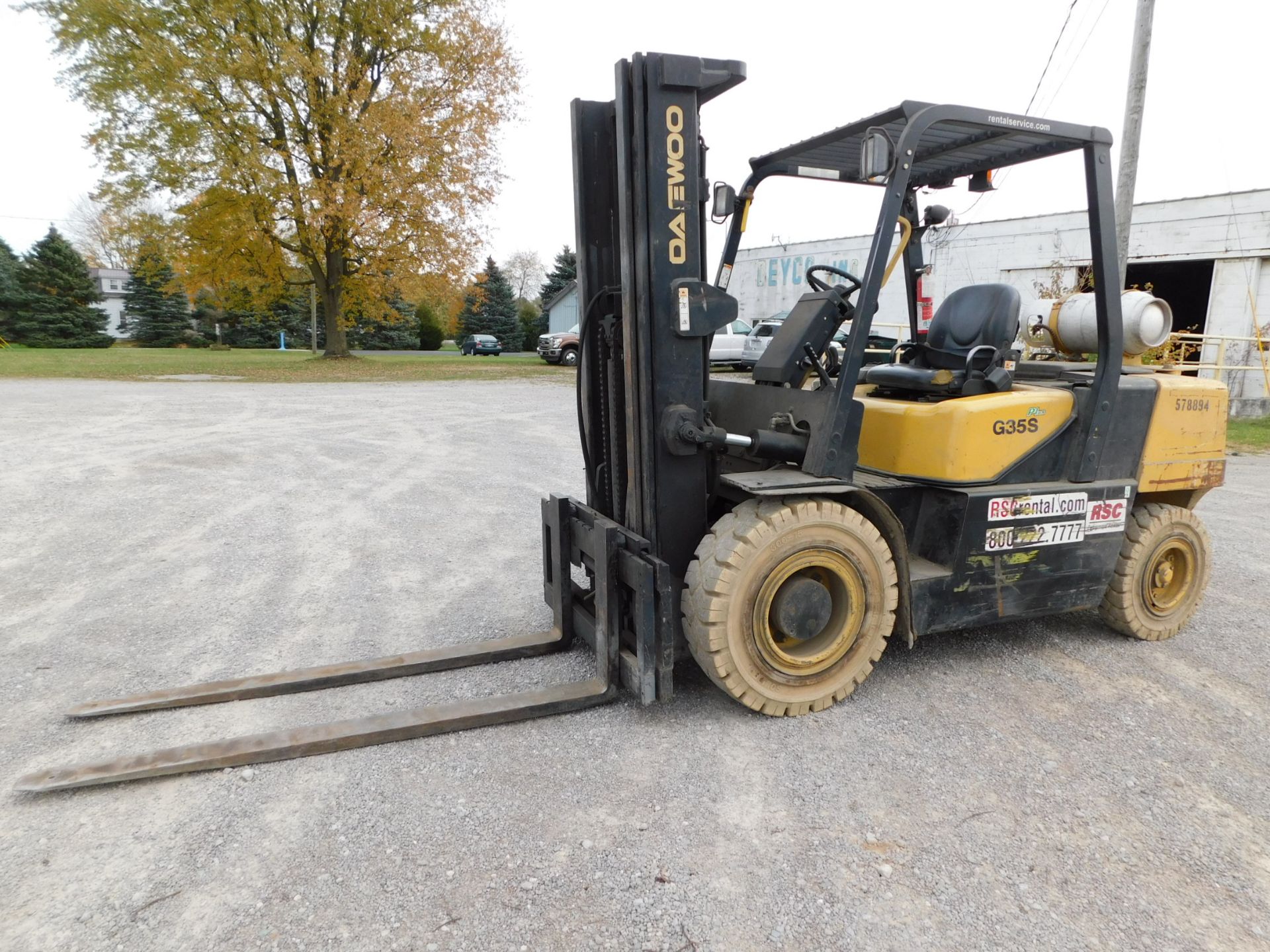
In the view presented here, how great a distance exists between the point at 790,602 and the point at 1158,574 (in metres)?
2.59

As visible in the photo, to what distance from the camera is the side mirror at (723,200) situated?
4.60 meters

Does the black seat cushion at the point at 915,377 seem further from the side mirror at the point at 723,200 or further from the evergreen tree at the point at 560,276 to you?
the evergreen tree at the point at 560,276

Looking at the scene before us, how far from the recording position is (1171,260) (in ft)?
68.3

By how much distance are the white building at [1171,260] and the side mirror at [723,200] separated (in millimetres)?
10504

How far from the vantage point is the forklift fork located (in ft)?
10.7

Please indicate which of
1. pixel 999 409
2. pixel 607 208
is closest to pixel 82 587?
pixel 607 208

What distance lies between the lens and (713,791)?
317 cm

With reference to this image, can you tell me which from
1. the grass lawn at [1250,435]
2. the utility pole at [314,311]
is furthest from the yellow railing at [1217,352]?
the utility pole at [314,311]

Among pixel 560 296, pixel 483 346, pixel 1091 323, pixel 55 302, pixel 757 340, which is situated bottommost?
pixel 483 346

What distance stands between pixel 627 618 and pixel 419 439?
28.6ft

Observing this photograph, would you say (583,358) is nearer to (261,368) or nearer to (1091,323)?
(1091,323)

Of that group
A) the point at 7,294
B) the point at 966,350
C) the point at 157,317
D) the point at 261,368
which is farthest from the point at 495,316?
the point at 966,350

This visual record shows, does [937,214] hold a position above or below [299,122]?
below

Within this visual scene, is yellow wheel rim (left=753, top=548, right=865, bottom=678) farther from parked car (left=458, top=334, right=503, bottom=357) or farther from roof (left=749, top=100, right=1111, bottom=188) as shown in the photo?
parked car (left=458, top=334, right=503, bottom=357)
